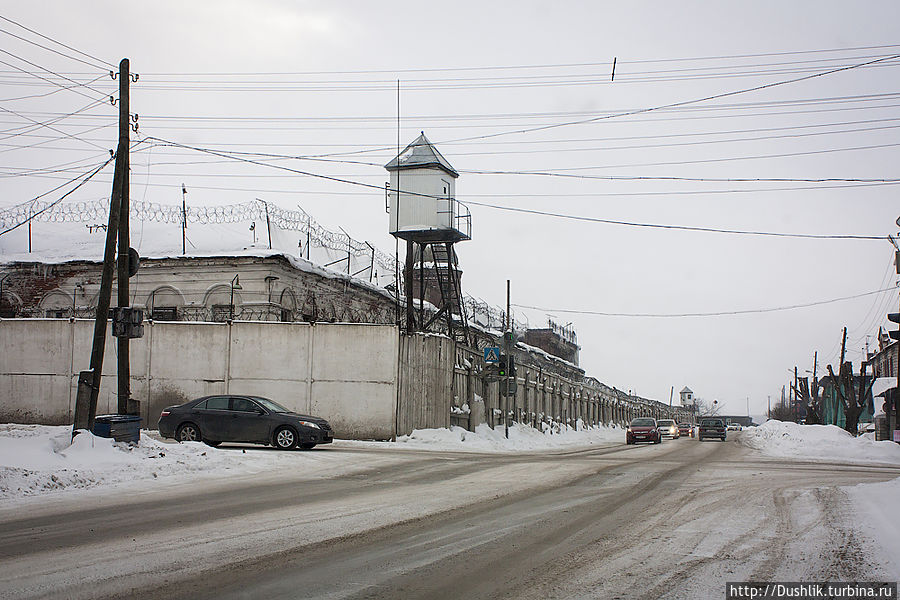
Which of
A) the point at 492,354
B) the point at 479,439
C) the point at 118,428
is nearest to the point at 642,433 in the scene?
the point at 492,354

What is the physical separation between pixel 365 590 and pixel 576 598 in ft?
5.50

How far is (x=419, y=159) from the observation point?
34.0 meters

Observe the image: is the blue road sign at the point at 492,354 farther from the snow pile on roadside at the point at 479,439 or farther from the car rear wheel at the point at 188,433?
the car rear wheel at the point at 188,433

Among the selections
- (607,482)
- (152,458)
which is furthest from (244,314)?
(607,482)

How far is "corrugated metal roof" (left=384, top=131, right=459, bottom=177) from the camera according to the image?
33.8 meters

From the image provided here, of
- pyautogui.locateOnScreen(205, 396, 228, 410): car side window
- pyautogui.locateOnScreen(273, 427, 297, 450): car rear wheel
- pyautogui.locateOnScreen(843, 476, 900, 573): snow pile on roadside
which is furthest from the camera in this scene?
pyautogui.locateOnScreen(205, 396, 228, 410): car side window

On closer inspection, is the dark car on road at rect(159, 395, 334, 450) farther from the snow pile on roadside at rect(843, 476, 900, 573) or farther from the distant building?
the distant building

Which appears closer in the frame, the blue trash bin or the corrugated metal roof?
the blue trash bin

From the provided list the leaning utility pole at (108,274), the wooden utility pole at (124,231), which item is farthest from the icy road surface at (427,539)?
the wooden utility pole at (124,231)

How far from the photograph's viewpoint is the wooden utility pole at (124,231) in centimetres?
1812

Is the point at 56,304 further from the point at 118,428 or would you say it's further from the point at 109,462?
the point at 109,462

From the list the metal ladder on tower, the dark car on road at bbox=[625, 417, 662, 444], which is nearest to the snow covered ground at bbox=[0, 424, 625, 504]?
the metal ladder on tower

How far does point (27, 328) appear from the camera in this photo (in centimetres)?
3091

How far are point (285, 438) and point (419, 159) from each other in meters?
16.7
